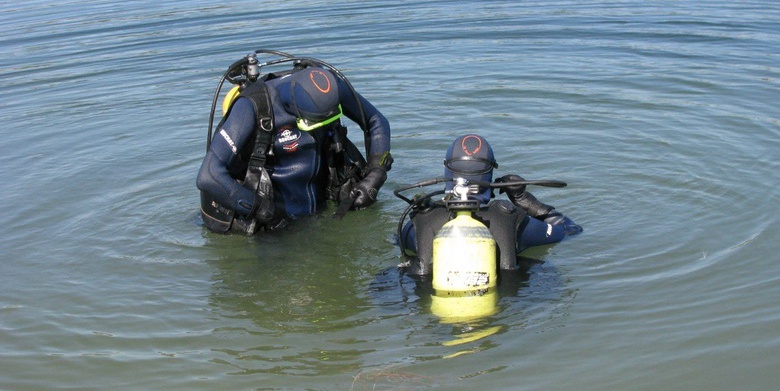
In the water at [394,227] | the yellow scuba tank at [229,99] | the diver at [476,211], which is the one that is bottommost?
the water at [394,227]

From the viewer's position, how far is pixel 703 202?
631 cm

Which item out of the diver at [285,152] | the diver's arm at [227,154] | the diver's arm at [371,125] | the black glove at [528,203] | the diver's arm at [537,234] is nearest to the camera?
the diver's arm at [537,234]

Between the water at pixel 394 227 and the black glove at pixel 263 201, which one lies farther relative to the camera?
the black glove at pixel 263 201

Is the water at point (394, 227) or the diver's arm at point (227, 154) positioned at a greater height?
the diver's arm at point (227, 154)

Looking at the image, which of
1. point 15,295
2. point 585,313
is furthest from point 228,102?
point 585,313

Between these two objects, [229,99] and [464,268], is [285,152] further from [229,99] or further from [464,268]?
[464,268]

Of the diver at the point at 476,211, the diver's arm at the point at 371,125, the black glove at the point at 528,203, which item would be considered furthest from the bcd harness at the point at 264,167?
the diver at the point at 476,211

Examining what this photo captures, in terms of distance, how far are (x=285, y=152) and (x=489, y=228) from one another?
190cm

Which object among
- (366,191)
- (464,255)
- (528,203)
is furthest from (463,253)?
(366,191)

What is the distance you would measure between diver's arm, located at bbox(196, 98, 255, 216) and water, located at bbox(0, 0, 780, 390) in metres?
0.43

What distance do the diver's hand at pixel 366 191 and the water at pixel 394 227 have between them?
8.3 inches

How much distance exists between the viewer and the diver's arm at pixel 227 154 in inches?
228

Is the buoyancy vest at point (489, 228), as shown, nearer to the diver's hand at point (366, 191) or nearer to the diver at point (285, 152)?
the diver at point (285, 152)

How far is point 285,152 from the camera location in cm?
611
